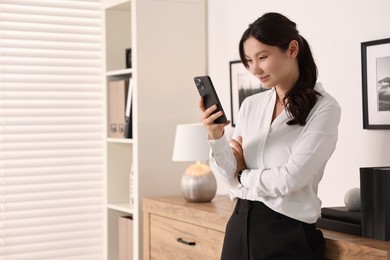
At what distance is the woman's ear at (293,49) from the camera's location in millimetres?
2326

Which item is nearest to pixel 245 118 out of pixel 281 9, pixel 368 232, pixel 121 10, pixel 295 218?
pixel 295 218

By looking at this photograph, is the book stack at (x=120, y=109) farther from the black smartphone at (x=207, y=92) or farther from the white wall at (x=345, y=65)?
the black smartphone at (x=207, y=92)

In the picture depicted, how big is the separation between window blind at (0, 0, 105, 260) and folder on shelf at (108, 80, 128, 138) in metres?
0.15

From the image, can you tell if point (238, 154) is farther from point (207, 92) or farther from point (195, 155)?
point (195, 155)

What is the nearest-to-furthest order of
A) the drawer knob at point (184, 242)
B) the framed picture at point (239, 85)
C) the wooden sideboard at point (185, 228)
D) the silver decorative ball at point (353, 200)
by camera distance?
the silver decorative ball at point (353, 200) → the wooden sideboard at point (185, 228) → the drawer knob at point (184, 242) → the framed picture at point (239, 85)

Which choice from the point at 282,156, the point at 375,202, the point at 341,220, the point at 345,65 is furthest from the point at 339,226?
the point at 345,65


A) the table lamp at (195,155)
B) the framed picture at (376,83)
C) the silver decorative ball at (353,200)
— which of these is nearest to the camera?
the silver decorative ball at (353,200)

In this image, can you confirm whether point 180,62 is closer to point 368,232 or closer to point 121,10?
point 121,10

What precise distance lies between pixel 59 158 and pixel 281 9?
5.19 ft

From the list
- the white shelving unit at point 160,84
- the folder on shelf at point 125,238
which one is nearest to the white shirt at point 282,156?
the white shelving unit at point 160,84

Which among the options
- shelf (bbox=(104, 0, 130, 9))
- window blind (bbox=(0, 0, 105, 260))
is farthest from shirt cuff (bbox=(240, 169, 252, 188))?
window blind (bbox=(0, 0, 105, 260))

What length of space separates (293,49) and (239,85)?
127 centimetres

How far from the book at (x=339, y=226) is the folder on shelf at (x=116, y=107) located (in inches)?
66.4

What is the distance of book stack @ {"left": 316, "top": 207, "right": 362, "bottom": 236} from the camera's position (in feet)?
7.83
